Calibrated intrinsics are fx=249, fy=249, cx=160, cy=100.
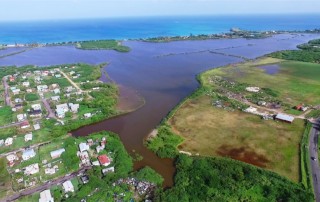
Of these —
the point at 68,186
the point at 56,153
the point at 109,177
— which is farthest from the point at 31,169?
the point at 109,177

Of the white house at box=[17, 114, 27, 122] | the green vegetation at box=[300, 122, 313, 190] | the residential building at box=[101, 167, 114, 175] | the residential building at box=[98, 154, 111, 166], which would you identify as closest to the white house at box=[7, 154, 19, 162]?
the residential building at box=[98, 154, 111, 166]

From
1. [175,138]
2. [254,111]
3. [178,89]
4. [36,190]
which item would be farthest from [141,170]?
[178,89]

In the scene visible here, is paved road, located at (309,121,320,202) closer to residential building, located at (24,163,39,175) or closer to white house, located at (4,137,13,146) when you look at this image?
residential building, located at (24,163,39,175)

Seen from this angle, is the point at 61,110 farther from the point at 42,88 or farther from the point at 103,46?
the point at 103,46

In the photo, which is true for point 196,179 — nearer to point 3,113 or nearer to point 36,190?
point 36,190

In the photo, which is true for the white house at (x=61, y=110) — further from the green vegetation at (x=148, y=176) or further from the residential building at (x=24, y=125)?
the green vegetation at (x=148, y=176)
